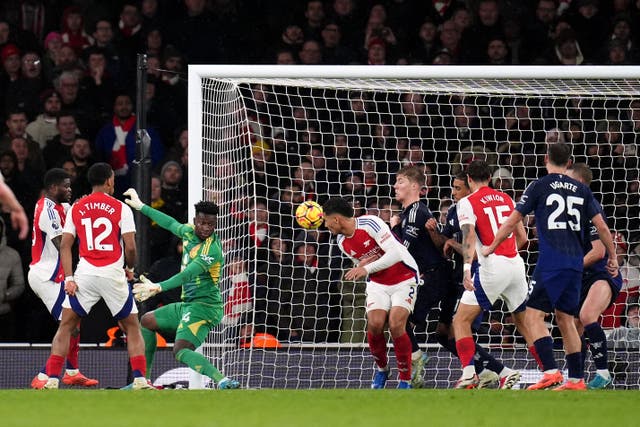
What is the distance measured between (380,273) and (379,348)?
664mm

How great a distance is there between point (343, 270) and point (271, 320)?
1.84 metres

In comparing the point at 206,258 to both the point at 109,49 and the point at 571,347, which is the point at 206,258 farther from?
the point at 109,49

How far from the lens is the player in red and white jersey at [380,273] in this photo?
36.4 feet

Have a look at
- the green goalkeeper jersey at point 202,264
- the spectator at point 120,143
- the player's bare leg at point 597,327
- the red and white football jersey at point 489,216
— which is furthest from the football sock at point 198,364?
the spectator at point 120,143

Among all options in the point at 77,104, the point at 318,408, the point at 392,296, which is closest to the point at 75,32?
the point at 77,104

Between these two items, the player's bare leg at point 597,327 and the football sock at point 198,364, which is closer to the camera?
the player's bare leg at point 597,327

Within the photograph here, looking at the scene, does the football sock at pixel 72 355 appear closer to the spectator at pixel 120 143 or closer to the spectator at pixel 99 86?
the spectator at pixel 120 143

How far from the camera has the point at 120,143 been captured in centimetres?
1553

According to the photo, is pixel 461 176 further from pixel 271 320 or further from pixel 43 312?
pixel 43 312

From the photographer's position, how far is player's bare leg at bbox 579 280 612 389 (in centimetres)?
1077

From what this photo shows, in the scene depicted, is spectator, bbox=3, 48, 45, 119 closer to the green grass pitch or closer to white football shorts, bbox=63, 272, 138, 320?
white football shorts, bbox=63, 272, 138, 320

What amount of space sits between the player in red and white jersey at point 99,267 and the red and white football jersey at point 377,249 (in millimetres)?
1910

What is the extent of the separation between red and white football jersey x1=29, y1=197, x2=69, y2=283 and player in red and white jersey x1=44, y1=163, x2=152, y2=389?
1.13m

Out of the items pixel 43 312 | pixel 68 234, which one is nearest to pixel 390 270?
pixel 68 234
